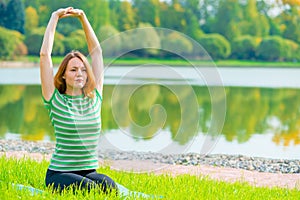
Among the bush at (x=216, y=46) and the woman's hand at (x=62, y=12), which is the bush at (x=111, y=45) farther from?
the bush at (x=216, y=46)

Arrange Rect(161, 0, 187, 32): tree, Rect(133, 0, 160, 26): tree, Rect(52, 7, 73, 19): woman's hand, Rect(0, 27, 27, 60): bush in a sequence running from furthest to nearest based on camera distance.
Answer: Rect(161, 0, 187, 32): tree < Rect(133, 0, 160, 26): tree < Rect(0, 27, 27, 60): bush < Rect(52, 7, 73, 19): woman's hand

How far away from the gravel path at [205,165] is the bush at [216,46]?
4071 cm

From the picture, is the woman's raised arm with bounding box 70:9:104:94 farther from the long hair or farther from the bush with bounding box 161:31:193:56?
the bush with bounding box 161:31:193:56

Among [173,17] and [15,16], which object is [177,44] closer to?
[15,16]

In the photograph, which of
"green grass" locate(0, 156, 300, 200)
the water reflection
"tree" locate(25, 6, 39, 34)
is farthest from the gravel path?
"tree" locate(25, 6, 39, 34)

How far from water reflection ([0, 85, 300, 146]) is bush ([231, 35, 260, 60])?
88.0 ft

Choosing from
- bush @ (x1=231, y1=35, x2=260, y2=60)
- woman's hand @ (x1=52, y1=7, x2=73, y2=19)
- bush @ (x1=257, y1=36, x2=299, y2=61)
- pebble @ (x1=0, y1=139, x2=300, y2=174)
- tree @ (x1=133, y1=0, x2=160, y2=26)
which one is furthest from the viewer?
tree @ (x1=133, y1=0, x2=160, y2=26)

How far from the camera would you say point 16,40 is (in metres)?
47.2

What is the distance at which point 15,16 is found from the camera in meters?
49.2

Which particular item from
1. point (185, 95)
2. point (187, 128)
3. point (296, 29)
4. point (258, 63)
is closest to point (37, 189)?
point (187, 128)

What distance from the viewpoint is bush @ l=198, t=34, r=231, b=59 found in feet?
164

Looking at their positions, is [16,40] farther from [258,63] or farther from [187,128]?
[187,128]

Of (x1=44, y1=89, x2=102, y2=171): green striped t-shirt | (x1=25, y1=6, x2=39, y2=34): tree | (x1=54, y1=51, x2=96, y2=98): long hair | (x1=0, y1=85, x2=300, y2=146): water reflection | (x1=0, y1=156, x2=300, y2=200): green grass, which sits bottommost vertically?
(x1=0, y1=85, x2=300, y2=146): water reflection

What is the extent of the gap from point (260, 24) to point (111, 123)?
45905mm
